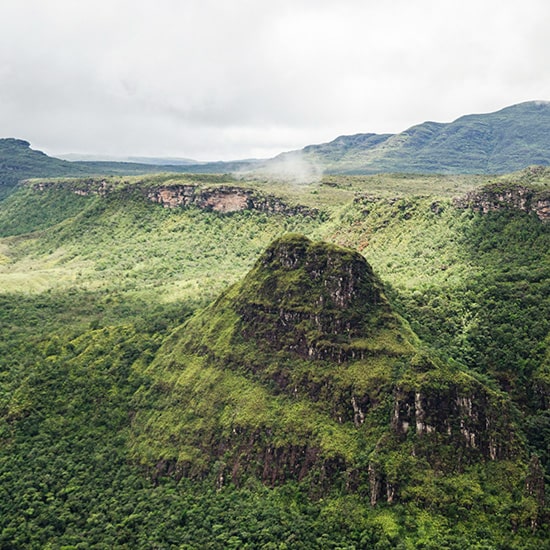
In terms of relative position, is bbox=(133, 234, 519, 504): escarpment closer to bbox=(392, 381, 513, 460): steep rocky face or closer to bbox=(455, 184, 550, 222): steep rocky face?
bbox=(392, 381, 513, 460): steep rocky face

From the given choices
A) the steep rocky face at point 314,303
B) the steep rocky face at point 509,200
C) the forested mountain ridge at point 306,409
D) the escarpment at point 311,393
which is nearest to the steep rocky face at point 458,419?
the escarpment at point 311,393

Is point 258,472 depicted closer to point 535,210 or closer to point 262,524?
point 262,524

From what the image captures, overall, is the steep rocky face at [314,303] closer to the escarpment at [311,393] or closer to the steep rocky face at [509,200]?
the escarpment at [311,393]

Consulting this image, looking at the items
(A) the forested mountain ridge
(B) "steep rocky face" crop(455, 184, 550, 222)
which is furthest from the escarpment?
(B) "steep rocky face" crop(455, 184, 550, 222)

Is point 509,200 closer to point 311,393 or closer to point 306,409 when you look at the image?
point 311,393

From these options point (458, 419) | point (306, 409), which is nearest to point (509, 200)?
point (458, 419)

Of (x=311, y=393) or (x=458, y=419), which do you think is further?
(x=311, y=393)

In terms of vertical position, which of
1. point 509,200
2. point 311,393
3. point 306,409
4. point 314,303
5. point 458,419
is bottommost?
point 306,409

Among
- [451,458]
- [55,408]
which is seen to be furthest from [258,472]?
[55,408]
